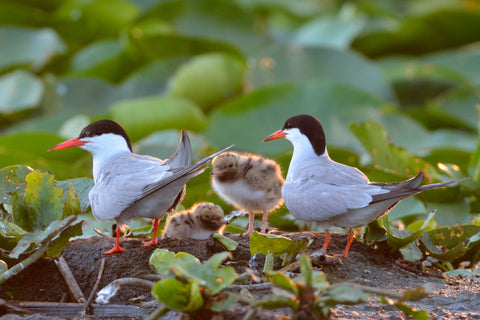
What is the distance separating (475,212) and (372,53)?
5527 millimetres

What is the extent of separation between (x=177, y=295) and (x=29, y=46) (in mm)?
5862

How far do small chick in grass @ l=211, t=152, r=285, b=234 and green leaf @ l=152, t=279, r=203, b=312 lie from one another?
154 centimetres

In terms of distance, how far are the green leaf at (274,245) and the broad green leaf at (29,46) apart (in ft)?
16.8

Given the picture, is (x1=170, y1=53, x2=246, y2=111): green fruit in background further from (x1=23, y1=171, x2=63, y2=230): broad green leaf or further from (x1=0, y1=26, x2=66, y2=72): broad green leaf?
(x1=23, y1=171, x2=63, y2=230): broad green leaf

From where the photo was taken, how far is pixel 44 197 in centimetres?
299

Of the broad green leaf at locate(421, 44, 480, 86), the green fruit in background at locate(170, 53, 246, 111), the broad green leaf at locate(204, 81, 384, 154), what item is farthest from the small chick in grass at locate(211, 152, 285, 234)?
the broad green leaf at locate(421, 44, 480, 86)

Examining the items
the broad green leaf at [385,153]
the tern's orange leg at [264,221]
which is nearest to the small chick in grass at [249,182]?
the tern's orange leg at [264,221]

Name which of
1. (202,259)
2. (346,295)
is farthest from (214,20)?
(346,295)

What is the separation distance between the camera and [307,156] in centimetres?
347

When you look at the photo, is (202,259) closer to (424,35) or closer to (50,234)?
(50,234)

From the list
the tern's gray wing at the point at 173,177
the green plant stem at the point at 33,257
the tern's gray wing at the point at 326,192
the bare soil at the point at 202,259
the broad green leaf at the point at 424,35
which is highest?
the broad green leaf at the point at 424,35

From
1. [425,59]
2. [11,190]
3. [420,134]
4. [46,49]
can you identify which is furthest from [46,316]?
[425,59]

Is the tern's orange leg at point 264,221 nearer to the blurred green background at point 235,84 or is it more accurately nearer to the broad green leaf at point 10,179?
the blurred green background at point 235,84

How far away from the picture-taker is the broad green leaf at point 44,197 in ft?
9.74
